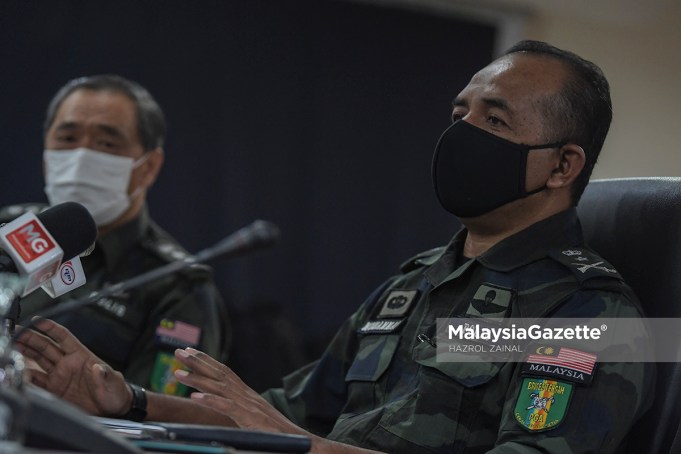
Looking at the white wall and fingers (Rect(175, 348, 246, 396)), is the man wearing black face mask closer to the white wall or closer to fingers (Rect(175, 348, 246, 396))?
fingers (Rect(175, 348, 246, 396))

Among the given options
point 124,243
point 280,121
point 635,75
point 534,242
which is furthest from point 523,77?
point 635,75

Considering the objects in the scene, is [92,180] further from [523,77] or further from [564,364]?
[564,364]

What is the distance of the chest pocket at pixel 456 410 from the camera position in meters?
1.46

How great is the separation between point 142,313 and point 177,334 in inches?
4.8

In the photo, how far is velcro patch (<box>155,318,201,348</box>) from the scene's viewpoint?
7.72 feet

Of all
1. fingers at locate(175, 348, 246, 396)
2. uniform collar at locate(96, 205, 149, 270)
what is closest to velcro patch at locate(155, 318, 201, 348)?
uniform collar at locate(96, 205, 149, 270)

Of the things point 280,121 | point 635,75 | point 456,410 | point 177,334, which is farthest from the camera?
point 635,75

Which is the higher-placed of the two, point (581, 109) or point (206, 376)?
point (581, 109)

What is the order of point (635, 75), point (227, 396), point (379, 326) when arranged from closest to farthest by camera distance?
point (227, 396) → point (379, 326) → point (635, 75)

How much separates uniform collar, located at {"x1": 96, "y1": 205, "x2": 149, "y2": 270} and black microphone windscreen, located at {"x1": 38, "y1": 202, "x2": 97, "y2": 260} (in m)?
1.29

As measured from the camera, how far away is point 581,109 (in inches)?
66.4

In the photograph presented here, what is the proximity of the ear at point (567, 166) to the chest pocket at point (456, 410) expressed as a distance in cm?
38

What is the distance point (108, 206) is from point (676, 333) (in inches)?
63.7

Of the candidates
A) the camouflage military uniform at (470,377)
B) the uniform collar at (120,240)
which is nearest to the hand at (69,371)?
the camouflage military uniform at (470,377)
